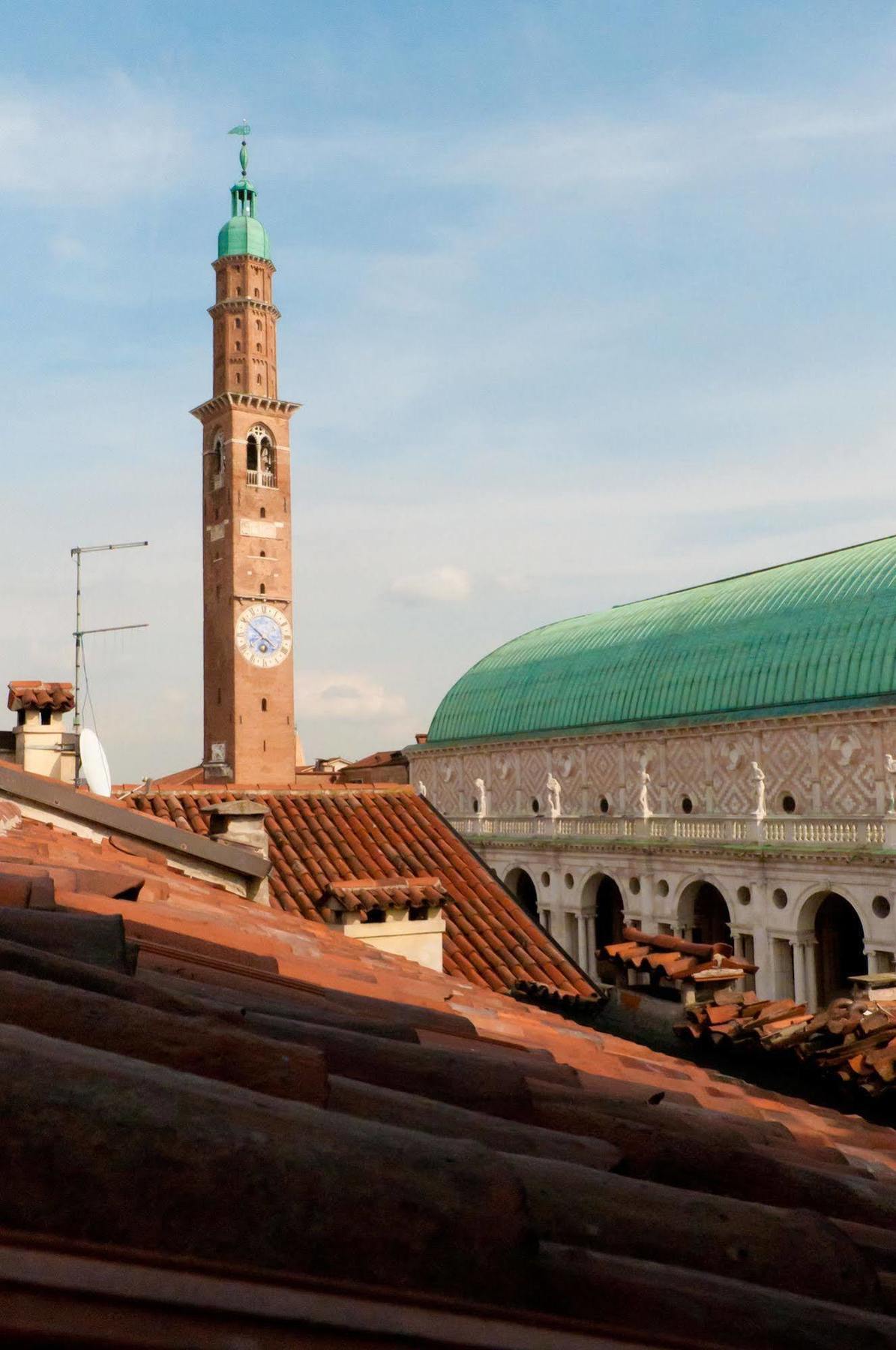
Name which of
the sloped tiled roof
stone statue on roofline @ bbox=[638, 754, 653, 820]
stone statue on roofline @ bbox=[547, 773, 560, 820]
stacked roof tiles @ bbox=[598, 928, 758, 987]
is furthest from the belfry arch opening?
stacked roof tiles @ bbox=[598, 928, 758, 987]

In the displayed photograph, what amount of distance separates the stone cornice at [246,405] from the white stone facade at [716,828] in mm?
22001

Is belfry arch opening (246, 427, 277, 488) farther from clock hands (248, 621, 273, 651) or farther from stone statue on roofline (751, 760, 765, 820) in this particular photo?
stone statue on roofline (751, 760, 765, 820)

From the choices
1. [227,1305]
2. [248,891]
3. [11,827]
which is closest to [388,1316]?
[227,1305]

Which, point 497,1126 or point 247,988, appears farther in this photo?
point 247,988

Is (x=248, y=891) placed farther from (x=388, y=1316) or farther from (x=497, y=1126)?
(x=388, y=1316)

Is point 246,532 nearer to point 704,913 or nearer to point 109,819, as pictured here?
point 704,913

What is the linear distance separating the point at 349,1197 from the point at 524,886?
153ft

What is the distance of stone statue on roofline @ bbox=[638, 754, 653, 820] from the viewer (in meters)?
38.5

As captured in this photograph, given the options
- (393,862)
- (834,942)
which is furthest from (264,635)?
(393,862)

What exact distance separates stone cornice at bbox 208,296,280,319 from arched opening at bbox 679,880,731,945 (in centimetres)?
3729

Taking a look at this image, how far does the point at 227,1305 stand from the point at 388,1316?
0.65 ft

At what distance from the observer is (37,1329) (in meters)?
1.12

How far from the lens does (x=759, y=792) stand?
34094 millimetres

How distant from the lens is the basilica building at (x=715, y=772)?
1256 inches
